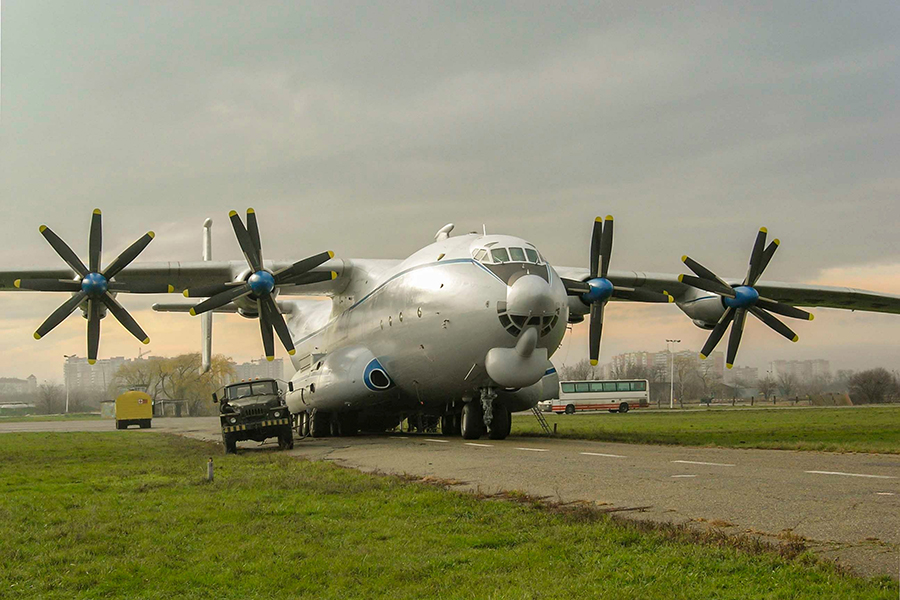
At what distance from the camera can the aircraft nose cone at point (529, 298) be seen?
65.4 ft

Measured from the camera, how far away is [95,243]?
23344 mm

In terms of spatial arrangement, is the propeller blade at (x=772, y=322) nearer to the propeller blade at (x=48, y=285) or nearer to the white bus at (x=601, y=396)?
the propeller blade at (x=48, y=285)

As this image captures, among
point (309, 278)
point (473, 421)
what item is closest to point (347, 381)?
point (309, 278)

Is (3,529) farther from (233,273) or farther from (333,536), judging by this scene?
(233,273)

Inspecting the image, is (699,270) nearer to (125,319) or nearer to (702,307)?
(702,307)

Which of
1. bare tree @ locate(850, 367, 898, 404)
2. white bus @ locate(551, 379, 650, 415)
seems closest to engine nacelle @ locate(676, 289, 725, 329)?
white bus @ locate(551, 379, 650, 415)

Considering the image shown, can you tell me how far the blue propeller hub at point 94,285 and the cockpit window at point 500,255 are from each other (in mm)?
10992

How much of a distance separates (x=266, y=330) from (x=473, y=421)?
654 cm

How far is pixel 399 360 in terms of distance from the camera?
2412 centimetres

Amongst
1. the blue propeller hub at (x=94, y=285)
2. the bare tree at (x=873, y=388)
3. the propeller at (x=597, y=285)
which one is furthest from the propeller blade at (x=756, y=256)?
the bare tree at (x=873, y=388)

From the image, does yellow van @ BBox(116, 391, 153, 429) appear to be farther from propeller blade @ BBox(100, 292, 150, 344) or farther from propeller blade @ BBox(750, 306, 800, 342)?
propeller blade @ BBox(750, 306, 800, 342)

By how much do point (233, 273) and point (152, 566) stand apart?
19.7 meters

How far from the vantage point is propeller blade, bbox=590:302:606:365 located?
24.1 meters

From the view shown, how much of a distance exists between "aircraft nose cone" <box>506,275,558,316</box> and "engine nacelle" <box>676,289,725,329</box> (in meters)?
8.61
